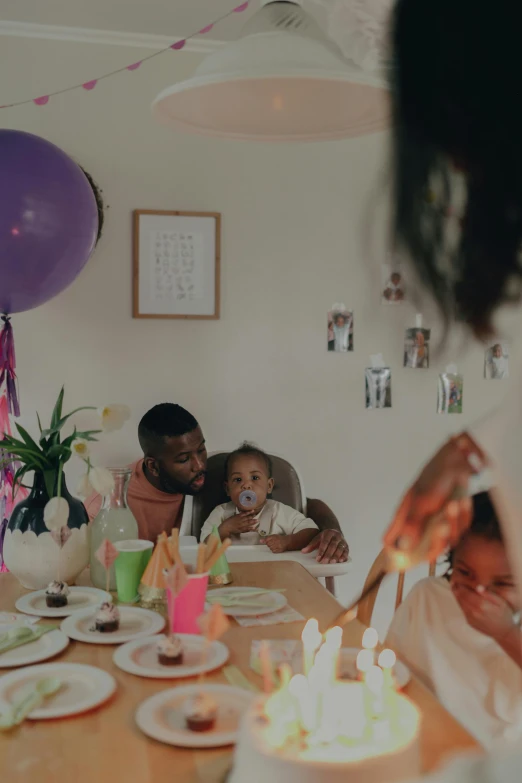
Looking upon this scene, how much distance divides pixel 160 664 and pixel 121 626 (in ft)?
0.71

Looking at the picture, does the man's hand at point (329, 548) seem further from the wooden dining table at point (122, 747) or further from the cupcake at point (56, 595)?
the wooden dining table at point (122, 747)

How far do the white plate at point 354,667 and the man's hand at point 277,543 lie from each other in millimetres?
914

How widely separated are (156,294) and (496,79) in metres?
2.39

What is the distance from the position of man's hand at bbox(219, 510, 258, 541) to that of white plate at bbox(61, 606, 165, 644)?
93 centimetres

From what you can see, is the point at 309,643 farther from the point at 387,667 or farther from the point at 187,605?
the point at 187,605

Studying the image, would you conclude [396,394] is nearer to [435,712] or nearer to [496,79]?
[435,712]

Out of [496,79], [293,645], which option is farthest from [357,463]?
[496,79]

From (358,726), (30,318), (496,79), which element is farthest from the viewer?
(30,318)

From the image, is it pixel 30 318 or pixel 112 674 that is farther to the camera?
pixel 30 318

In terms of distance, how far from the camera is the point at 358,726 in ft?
2.16

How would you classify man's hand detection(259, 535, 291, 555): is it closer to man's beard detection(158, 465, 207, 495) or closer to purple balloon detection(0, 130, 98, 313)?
man's beard detection(158, 465, 207, 495)

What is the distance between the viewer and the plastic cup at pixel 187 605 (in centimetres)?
123

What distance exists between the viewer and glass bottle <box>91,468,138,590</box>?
1.54 m

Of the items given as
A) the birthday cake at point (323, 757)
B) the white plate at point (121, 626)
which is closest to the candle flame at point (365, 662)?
the birthday cake at point (323, 757)
